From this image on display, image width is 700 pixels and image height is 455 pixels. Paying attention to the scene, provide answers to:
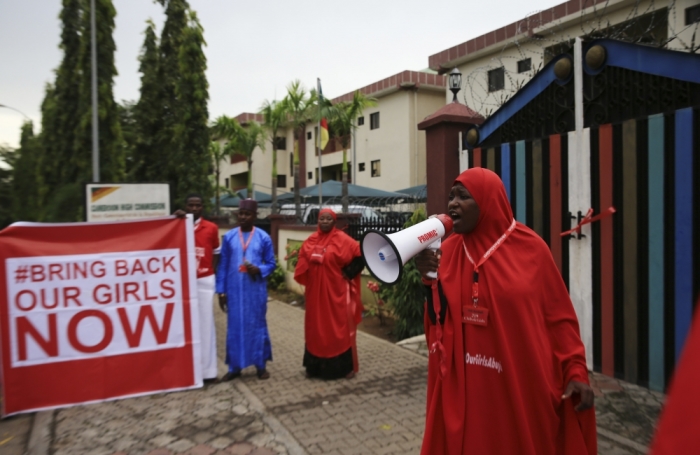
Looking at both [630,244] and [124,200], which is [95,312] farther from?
[630,244]

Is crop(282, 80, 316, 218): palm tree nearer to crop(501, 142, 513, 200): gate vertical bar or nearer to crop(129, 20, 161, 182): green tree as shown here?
crop(129, 20, 161, 182): green tree

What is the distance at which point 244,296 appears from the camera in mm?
5977

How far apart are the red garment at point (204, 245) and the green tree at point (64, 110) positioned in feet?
30.3

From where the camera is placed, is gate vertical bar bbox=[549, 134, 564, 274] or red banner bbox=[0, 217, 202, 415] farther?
gate vertical bar bbox=[549, 134, 564, 274]

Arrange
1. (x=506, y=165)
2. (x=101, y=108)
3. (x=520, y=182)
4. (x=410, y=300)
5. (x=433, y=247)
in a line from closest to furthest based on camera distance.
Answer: (x=433, y=247) < (x=520, y=182) < (x=506, y=165) < (x=410, y=300) < (x=101, y=108)

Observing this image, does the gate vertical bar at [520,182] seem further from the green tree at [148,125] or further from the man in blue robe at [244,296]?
the green tree at [148,125]

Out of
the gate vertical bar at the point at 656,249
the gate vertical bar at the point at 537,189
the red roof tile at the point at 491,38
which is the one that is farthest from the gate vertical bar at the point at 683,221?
the red roof tile at the point at 491,38

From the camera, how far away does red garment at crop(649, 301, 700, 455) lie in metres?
0.83

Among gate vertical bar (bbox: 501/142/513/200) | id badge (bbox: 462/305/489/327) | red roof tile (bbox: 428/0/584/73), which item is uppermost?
red roof tile (bbox: 428/0/584/73)

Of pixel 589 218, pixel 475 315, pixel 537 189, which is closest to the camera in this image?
pixel 475 315

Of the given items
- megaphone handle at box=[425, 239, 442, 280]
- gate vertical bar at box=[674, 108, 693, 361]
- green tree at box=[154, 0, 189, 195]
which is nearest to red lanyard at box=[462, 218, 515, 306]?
megaphone handle at box=[425, 239, 442, 280]

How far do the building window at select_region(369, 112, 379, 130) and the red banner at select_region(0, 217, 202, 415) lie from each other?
22.3 m

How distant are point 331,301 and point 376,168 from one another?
2219 centimetres

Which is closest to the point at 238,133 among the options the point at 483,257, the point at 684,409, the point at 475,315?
the point at 483,257
